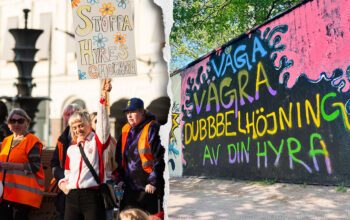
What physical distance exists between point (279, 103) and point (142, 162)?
6.35 meters

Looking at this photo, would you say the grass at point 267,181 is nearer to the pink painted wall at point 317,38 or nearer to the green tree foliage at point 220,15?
the pink painted wall at point 317,38

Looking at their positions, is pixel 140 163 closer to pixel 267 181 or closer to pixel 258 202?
pixel 258 202

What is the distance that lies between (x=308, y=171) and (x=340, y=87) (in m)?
1.70

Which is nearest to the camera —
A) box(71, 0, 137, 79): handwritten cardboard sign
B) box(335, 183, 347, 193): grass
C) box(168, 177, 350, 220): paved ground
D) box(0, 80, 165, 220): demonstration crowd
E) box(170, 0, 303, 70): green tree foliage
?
box(0, 80, 165, 220): demonstration crowd

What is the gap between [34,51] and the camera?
5211 millimetres

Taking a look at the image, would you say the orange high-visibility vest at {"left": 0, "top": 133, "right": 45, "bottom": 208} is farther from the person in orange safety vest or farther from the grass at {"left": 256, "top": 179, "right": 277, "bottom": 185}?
the grass at {"left": 256, "top": 179, "right": 277, "bottom": 185}

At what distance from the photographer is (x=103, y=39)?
12.1 ft

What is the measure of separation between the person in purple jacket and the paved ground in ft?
8.76

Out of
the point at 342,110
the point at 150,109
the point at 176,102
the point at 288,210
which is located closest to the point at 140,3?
the point at 150,109

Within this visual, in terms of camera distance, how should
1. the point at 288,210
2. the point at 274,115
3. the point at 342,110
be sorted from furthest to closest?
the point at 274,115, the point at 342,110, the point at 288,210

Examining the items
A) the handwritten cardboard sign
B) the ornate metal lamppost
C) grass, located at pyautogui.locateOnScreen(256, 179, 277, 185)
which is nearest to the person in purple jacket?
the handwritten cardboard sign

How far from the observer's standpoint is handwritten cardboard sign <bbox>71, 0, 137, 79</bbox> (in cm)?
367

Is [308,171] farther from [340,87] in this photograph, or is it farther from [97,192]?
[97,192]

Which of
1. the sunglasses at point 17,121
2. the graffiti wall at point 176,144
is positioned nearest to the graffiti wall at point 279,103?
the graffiti wall at point 176,144
